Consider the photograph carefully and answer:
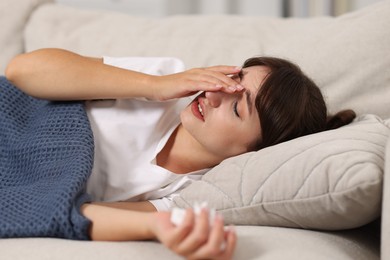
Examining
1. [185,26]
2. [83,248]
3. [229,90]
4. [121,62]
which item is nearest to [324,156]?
[229,90]

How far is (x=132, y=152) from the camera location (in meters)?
1.42

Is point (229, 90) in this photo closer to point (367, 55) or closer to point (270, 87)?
point (270, 87)

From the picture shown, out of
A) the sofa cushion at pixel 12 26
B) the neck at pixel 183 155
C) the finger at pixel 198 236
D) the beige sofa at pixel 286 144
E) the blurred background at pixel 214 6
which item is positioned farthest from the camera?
the blurred background at pixel 214 6

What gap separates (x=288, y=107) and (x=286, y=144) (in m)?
0.19

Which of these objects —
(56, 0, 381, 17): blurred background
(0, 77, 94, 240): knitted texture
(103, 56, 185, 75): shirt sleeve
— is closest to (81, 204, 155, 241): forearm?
(0, 77, 94, 240): knitted texture

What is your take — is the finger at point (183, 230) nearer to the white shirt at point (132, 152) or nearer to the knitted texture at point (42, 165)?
the knitted texture at point (42, 165)

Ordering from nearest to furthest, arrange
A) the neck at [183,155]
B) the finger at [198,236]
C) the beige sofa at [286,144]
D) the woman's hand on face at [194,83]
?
1. the finger at [198,236]
2. the beige sofa at [286,144]
3. the woman's hand on face at [194,83]
4. the neck at [183,155]

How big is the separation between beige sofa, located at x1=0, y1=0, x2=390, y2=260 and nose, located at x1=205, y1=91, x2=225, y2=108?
0.15m

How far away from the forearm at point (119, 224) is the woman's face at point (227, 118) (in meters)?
0.34

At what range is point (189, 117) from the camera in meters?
1.37

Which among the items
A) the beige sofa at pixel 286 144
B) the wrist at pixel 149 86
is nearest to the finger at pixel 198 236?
the beige sofa at pixel 286 144

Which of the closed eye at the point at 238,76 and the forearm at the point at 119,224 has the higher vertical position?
the closed eye at the point at 238,76

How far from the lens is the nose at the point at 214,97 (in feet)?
4.33

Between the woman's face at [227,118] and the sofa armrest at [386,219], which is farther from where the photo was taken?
the woman's face at [227,118]
